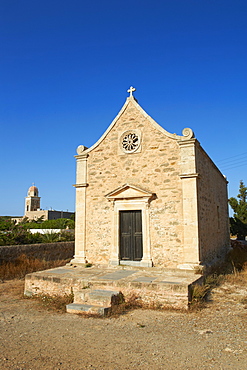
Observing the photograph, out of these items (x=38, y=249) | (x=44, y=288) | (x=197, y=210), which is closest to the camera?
(x=44, y=288)

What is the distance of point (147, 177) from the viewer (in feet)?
34.2

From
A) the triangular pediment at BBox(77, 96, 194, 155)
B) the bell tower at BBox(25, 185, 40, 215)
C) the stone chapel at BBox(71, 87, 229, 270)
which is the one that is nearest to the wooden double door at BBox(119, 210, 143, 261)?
the stone chapel at BBox(71, 87, 229, 270)

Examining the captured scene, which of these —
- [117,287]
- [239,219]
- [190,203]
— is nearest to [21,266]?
[117,287]

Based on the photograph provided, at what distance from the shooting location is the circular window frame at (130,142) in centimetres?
1082

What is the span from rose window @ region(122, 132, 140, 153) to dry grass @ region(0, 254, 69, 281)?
6.04 meters

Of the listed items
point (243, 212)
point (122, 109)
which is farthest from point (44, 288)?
point (243, 212)

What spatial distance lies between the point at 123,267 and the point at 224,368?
6.25 m

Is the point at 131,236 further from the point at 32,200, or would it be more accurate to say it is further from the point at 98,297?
the point at 32,200

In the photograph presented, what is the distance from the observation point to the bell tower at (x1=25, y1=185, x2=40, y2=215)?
45.7 m

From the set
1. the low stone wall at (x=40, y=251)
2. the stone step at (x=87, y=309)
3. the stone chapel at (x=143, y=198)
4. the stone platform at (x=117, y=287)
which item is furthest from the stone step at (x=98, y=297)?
the low stone wall at (x=40, y=251)

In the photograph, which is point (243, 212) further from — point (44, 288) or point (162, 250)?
point (44, 288)

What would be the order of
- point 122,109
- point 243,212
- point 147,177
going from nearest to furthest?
point 147,177 → point 122,109 → point 243,212

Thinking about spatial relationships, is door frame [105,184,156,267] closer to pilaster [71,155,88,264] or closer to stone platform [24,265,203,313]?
stone platform [24,265,203,313]

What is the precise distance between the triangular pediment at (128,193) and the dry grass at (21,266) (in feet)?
14.3
